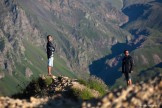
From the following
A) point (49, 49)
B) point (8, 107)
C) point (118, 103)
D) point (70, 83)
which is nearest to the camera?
point (118, 103)

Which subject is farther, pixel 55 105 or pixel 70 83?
pixel 70 83

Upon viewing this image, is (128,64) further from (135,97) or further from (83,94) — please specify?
(135,97)

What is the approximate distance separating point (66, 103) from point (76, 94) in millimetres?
7518

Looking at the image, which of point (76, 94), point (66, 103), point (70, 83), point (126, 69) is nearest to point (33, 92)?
point (70, 83)

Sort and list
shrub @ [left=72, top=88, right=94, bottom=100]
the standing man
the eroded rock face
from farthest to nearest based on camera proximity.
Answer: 1. the standing man
2. shrub @ [left=72, top=88, right=94, bottom=100]
3. the eroded rock face

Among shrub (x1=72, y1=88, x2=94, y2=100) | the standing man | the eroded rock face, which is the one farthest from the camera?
the standing man

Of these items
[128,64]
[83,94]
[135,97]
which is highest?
[128,64]

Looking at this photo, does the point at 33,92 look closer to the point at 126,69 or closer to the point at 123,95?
the point at 126,69

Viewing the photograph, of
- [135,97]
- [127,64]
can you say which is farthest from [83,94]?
[135,97]

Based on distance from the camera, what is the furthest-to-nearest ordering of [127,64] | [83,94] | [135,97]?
[127,64] < [83,94] < [135,97]

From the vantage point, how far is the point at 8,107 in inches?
707

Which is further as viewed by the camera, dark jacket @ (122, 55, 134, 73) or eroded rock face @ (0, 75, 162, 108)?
dark jacket @ (122, 55, 134, 73)

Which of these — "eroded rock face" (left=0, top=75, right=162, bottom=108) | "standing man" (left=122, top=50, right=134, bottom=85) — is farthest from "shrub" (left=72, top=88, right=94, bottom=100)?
"eroded rock face" (left=0, top=75, right=162, bottom=108)

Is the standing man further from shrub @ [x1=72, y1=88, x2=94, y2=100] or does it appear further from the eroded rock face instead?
the eroded rock face
